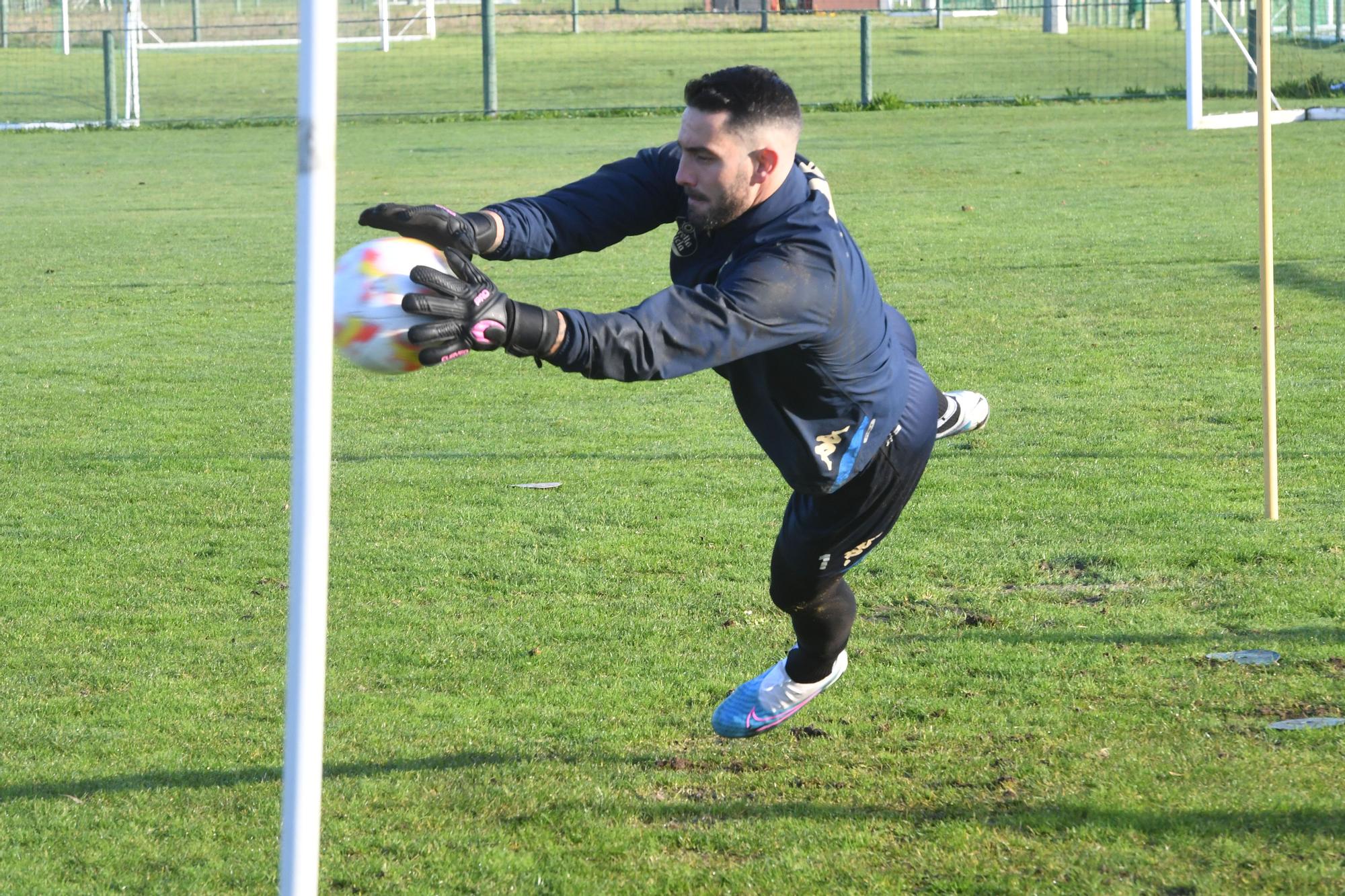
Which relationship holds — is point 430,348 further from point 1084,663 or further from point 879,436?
point 1084,663

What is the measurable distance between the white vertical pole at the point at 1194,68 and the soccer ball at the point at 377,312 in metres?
9.58

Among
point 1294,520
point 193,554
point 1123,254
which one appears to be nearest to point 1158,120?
point 1123,254

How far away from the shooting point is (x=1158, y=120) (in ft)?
84.6

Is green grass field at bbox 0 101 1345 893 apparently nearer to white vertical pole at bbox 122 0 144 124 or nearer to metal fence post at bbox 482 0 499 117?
metal fence post at bbox 482 0 499 117

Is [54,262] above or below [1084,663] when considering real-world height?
above

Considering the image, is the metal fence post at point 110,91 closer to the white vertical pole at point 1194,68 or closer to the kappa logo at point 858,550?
the white vertical pole at point 1194,68

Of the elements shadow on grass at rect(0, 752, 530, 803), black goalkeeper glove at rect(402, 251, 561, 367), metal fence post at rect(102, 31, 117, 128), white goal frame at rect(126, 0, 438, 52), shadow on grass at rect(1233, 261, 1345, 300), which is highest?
white goal frame at rect(126, 0, 438, 52)

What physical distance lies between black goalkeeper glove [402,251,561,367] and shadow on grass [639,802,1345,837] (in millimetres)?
1728

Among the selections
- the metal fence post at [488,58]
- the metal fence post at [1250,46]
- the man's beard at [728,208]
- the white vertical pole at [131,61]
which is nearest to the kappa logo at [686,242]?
the man's beard at [728,208]

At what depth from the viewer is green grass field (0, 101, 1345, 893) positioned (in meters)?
4.27

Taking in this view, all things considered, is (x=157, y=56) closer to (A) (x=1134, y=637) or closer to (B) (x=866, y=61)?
(B) (x=866, y=61)

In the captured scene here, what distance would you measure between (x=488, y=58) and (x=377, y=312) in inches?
1068

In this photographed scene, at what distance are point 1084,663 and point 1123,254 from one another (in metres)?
9.54

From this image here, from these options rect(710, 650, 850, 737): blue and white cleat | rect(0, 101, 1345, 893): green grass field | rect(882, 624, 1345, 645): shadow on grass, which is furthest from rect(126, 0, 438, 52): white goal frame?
rect(710, 650, 850, 737): blue and white cleat
